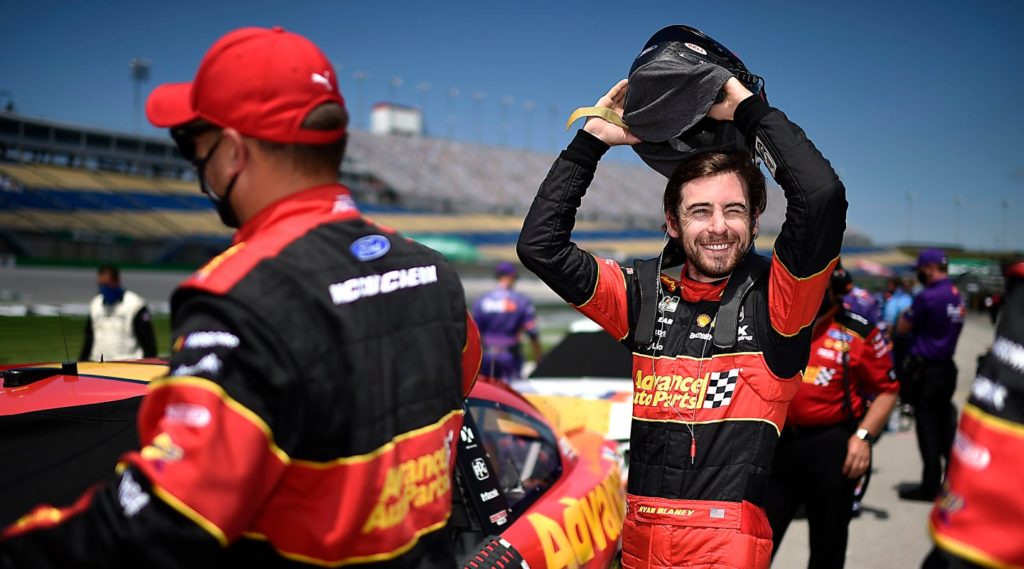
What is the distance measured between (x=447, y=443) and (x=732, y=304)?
1.00 meters

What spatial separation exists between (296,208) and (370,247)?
148 mm

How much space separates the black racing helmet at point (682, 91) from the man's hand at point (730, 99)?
0.07 feet

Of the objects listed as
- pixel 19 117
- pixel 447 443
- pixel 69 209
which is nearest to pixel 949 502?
pixel 447 443

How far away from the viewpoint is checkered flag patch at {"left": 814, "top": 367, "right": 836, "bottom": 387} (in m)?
3.84

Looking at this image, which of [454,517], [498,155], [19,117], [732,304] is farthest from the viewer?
[498,155]

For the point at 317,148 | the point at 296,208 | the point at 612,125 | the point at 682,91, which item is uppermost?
the point at 682,91

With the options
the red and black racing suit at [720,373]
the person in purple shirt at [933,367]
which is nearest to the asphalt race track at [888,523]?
the person in purple shirt at [933,367]

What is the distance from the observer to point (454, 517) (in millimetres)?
2990

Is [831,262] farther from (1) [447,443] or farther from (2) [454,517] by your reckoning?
(2) [454,517]

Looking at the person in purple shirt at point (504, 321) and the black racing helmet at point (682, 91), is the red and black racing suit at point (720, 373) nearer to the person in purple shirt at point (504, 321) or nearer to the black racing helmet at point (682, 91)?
the black racing helmet at point (682, 91)

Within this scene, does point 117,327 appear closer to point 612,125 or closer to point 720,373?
point 612,125

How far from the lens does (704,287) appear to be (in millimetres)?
2295

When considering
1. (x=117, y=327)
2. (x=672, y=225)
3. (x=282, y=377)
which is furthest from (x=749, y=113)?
(x=117, y=327)

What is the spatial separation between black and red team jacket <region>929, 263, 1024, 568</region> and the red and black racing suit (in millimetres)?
877
